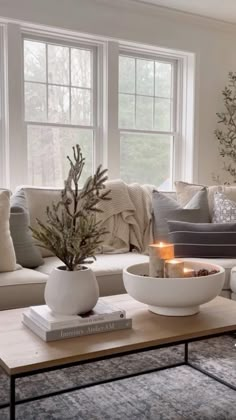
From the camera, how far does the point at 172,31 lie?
175 inches

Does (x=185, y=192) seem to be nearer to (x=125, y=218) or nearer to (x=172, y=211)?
(x=172, y=211)

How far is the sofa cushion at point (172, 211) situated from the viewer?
3484 mm

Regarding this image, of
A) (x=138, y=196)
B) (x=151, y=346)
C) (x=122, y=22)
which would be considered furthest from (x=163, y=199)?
(x=151, y=346)

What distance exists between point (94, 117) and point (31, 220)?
1.42 metres

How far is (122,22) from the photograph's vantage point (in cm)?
417

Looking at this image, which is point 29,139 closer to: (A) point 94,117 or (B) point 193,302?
(A) point 94,117

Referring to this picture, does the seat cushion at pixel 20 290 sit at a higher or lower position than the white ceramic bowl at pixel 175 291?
lower

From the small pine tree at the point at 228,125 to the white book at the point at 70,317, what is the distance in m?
3.36

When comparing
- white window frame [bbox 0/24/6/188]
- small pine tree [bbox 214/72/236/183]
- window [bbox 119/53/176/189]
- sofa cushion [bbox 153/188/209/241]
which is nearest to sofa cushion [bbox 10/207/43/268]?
white window frame [bbox 0/24/6/188]

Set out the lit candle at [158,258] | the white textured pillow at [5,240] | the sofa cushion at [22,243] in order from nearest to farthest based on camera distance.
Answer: the lit candle at [158,258] < the white textured pillow at [5,240] < the sofa cushion at [22,243]

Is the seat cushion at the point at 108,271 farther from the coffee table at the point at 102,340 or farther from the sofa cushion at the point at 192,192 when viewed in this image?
the sofa cushion at the point at 192,192

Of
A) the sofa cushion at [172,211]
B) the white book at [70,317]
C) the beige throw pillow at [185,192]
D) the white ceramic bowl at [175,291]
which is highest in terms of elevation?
the beige throw pillow at [185,192]

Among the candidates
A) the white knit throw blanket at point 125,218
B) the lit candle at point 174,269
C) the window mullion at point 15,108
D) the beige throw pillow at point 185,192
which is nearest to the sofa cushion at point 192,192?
the beige throw pillow at point 185,192

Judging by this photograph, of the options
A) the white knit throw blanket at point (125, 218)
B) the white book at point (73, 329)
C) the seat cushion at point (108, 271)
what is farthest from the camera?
the white knit throw blanket at point (125, 218)
